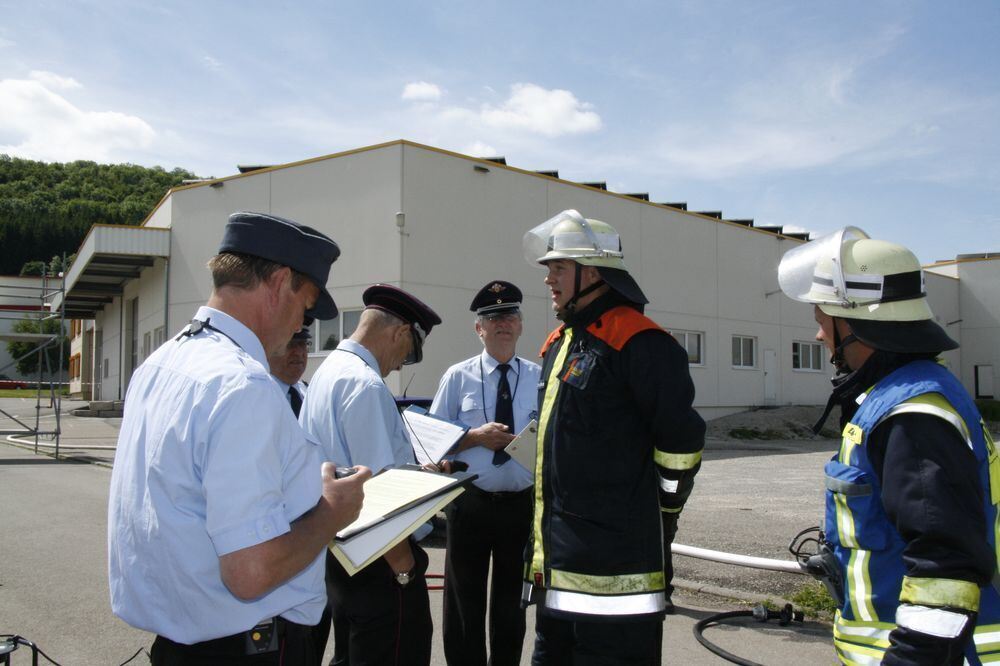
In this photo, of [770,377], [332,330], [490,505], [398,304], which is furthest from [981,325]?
[398,304]

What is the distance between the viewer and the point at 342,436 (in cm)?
323

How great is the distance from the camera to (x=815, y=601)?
5.77m

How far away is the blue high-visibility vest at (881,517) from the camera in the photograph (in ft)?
6.56

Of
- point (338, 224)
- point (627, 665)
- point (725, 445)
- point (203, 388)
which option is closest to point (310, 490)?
point (203, 388)

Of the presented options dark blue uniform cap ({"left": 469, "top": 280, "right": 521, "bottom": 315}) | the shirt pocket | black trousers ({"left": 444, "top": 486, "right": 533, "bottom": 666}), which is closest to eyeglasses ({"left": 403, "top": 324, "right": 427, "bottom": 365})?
black trousers ({"left": 444, "top": 486, "right": 533, "bottom": 666})

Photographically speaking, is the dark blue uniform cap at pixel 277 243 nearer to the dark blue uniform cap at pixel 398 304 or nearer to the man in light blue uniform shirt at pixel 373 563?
the man in light blue uniform shirt at pixel 373 563

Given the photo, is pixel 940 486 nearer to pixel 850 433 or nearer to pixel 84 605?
pixel 850 433

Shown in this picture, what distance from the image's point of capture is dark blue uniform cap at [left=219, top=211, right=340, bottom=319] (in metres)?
2.06

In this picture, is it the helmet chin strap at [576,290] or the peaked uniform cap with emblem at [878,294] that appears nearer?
the peaked uniform cap with emblem at [878,294]

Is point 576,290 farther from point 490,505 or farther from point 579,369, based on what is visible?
point 490,505

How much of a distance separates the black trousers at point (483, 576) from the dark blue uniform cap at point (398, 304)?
1273 mm

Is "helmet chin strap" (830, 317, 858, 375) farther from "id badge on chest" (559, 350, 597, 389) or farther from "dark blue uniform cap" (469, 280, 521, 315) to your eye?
"dark blue uniform cap" (469, 280, 521, 315)

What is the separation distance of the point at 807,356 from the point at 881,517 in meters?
30.5

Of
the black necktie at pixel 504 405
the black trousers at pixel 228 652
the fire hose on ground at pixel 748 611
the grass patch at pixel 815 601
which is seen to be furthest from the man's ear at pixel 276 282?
the grass patch at pixel 815 601
